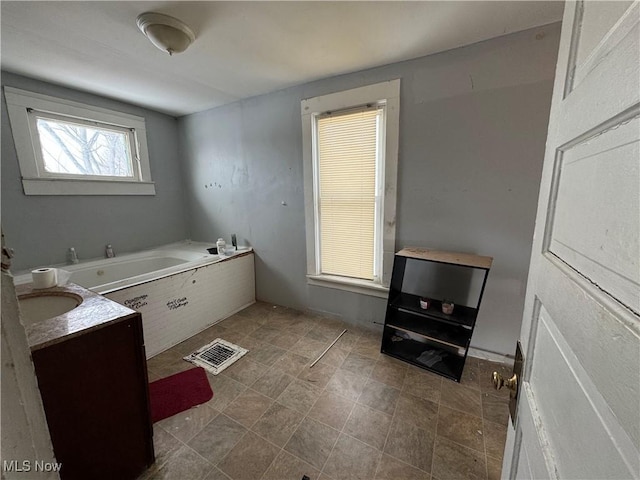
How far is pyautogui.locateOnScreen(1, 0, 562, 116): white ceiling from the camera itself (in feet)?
4.39

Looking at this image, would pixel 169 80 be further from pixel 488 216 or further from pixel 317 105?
pixel 488 216

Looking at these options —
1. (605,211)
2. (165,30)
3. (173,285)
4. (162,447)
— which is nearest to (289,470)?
(162,447)

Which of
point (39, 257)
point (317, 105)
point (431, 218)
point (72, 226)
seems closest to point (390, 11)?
point (317, 105)

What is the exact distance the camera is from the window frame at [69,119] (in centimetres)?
206

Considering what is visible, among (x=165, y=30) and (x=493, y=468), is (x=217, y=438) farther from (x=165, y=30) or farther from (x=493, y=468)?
(x=165, y=30)

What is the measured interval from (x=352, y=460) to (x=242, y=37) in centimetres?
249

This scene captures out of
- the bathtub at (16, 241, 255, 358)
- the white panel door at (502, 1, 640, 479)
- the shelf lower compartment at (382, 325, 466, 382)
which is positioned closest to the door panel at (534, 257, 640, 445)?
the white panel door at (502, 1, 640, 479)

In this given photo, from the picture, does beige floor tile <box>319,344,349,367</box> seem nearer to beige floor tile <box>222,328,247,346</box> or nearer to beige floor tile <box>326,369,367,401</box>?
beige floor tile <box>326,369,367,401</box>

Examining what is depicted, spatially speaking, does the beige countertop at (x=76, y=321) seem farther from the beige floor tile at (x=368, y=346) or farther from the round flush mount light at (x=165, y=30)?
the beige floor tile at (x=368, y=346)

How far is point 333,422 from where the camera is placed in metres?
1.43

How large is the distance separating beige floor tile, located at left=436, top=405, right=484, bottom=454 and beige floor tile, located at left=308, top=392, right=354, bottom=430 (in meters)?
0.52

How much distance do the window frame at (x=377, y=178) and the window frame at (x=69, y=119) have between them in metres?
1.99

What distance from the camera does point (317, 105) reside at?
2230 mm

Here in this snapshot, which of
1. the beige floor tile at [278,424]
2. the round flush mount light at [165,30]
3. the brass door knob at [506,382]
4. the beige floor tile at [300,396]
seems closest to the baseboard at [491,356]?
the beige floor tile at [300,396]
